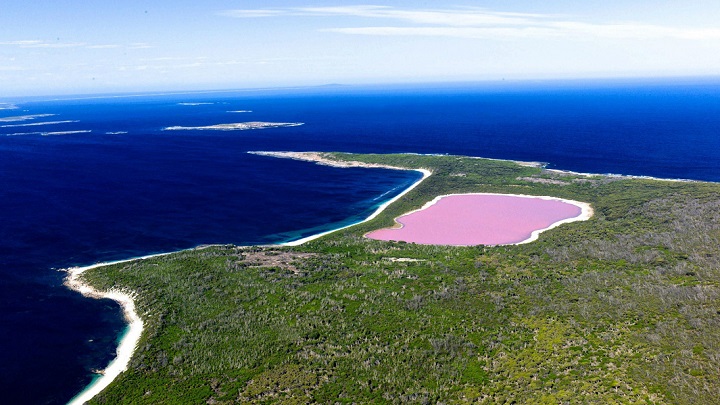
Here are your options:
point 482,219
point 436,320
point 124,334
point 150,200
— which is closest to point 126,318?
point 124,334

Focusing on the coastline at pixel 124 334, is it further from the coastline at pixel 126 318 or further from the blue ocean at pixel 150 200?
the blue ocean at pixel 150 200

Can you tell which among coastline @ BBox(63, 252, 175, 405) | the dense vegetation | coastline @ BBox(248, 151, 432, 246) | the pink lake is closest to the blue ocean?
coastline @ BBox(63, 252, 175, 405)

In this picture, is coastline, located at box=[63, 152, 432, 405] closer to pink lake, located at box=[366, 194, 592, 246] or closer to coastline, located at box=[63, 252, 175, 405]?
coastline, located at box=[63, 252, 175, 405]

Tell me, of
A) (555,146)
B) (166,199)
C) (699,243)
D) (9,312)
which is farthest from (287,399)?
(555,146)

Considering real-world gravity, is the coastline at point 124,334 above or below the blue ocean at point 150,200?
below

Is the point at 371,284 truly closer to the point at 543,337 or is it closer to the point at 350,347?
the point at 350,347

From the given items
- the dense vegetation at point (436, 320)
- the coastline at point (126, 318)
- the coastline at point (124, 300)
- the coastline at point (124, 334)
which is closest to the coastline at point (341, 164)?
the coastline at point (124, 300)

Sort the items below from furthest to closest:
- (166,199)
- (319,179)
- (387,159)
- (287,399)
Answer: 1. (387,159)
2. (319,179)
3. (166,199)
4. (287,399)
